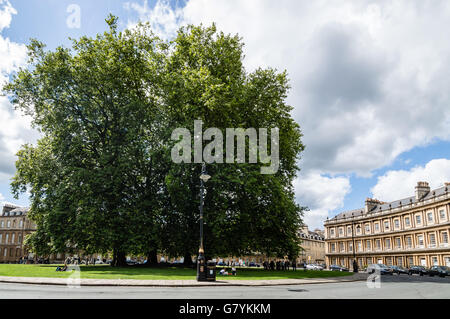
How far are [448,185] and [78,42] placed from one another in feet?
209

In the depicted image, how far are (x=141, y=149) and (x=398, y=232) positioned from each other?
61.9 metres

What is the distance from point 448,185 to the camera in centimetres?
5812

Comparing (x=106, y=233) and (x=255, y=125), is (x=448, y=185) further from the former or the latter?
(x=106, y=233)

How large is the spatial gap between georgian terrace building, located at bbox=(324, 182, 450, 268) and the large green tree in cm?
3545

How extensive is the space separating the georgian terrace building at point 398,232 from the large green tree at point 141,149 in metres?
35.4

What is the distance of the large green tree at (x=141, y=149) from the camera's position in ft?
91.0

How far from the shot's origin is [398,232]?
6900 cm

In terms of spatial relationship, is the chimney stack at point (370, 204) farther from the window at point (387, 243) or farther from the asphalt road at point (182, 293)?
the asphalt road at point (182, 293)

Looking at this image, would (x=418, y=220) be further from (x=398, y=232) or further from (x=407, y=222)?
(x=398, y=232)

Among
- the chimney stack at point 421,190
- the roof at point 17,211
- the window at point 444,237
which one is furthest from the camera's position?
the roof at point 17,211

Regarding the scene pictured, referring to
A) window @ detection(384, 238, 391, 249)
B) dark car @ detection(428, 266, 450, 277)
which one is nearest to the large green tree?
dark car @ detection(428, 266, 450, 277)

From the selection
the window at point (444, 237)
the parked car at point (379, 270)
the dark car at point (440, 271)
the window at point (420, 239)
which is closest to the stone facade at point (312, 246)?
the window at point (420, 239)

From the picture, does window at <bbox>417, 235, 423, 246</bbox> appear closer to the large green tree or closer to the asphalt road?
the large green tree
